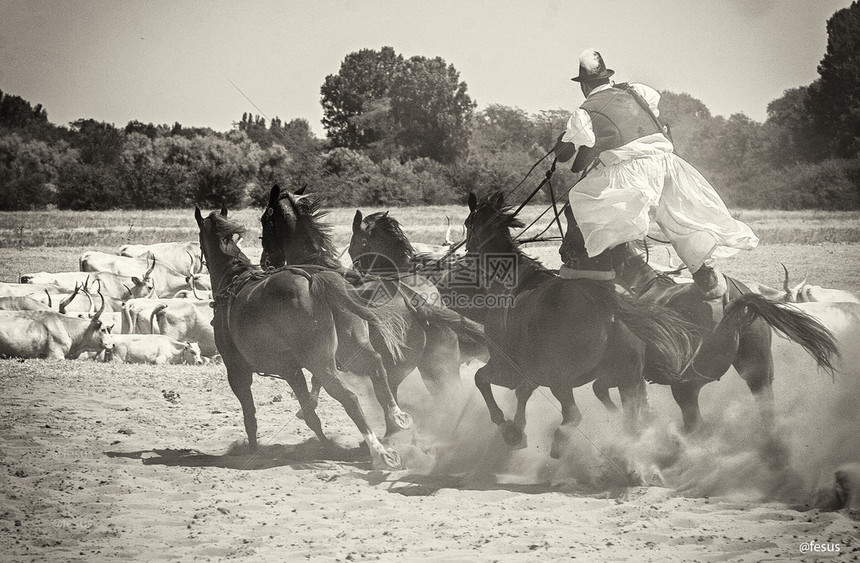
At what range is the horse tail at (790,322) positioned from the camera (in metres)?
6.41

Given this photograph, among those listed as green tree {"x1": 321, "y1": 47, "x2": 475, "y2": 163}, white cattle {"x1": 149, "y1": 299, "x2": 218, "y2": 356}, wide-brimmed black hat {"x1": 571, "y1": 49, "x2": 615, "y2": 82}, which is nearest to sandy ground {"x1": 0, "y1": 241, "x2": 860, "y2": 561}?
wide-brimmed black hat {"x1": 571, "y1": 49, "x2": 615, "y2": 82}

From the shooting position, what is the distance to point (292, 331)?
24.5ft

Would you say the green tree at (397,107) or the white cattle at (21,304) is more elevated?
the green tree at (397,107)

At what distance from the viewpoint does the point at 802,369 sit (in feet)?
25.1

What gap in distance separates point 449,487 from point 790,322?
293cm

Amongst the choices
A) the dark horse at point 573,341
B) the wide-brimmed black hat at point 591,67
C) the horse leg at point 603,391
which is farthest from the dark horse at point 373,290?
the wide-brimmed black hat at point 591,67

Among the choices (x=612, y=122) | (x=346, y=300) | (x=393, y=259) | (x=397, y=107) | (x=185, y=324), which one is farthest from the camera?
(x=397, y=107)

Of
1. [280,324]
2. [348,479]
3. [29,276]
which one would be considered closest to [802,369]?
[348,479]

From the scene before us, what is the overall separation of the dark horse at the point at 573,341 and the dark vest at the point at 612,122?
1.06 metres

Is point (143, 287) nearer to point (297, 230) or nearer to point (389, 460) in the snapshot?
point (297, 230)

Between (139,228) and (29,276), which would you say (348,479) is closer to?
(29,276)

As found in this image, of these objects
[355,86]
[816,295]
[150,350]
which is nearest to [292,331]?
[150,350]

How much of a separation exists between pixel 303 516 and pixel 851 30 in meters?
46.0

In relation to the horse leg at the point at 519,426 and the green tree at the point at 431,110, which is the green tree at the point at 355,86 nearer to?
the green tree at the point at 431,110
